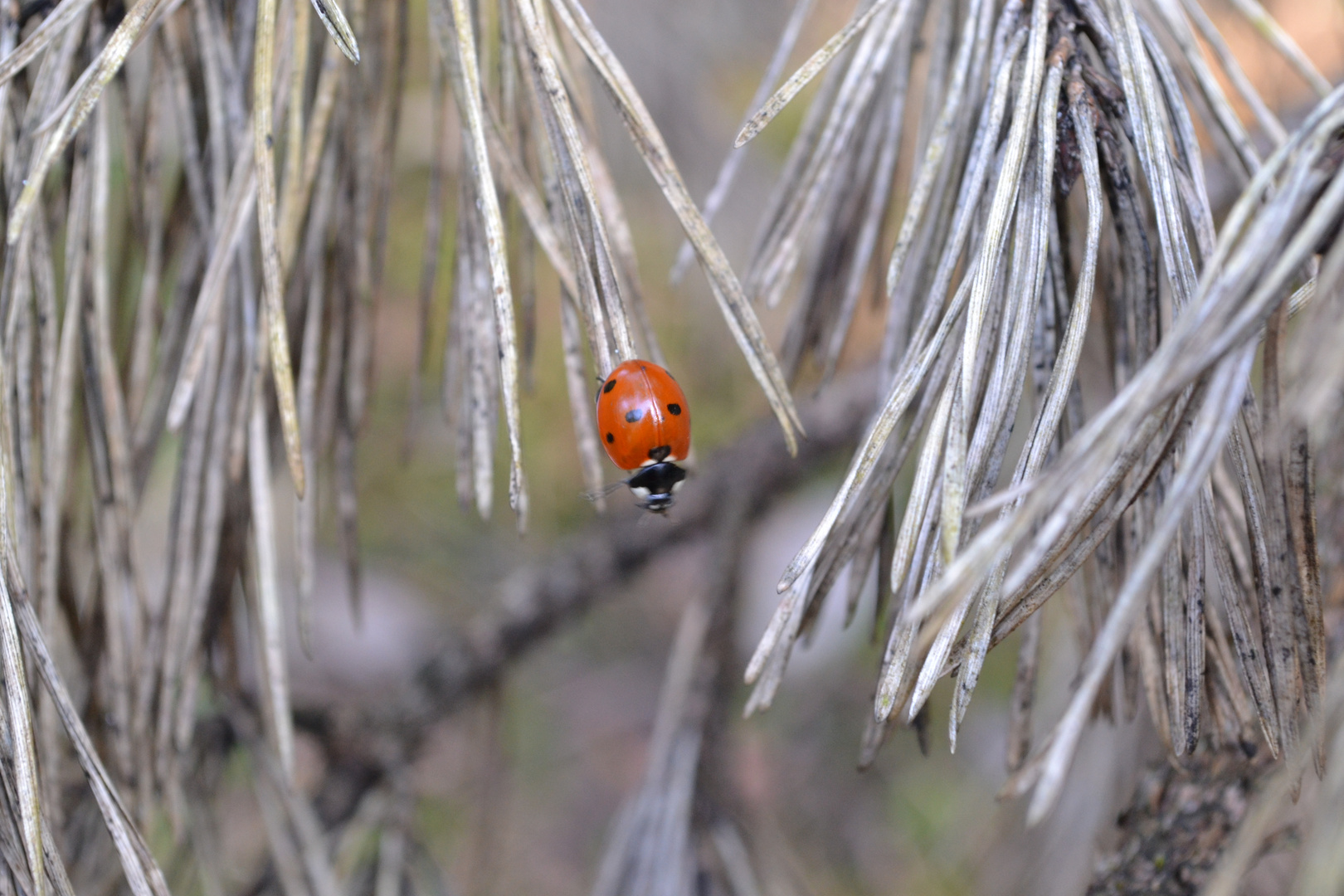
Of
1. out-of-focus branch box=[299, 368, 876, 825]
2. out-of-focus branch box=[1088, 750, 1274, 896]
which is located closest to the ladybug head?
out-of-focus branch box=[299, 368, 876, 825]

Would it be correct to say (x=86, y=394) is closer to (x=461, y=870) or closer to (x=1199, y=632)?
(x=1199, y=632)

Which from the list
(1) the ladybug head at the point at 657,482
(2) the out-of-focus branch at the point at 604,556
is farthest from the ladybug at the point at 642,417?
(2) the out-of-focus branch at the point at 604,556

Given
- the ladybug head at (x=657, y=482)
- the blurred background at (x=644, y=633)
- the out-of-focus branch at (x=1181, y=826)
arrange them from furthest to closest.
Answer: the blurred background at (x=644, y=633), the ladybug head at (x=657, y=482), the out-of-focus branch at (x=1181, y=826)

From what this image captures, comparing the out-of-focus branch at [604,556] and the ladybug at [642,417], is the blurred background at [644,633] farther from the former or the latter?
the ladybug at [642,417]

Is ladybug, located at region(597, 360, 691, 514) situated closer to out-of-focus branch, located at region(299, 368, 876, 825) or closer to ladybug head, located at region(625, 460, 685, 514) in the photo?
ladybug head, located at region(625, 460, 685, 514)

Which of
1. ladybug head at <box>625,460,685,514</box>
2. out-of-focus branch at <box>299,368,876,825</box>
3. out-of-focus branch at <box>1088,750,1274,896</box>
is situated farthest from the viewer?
out-of-focus branch at <box>299,368,876,825</box>
